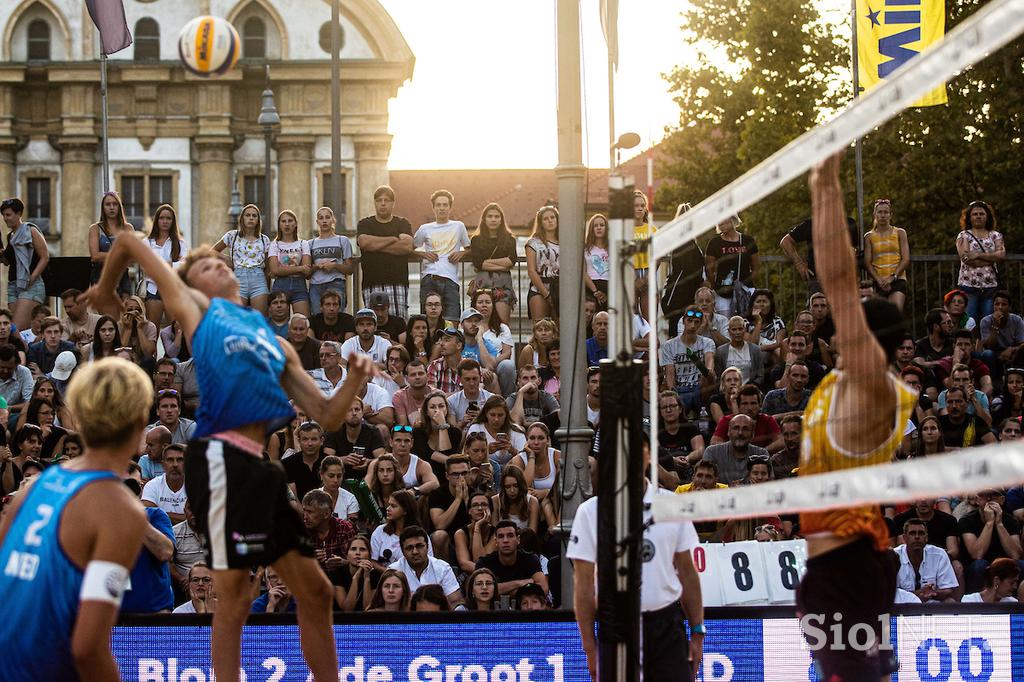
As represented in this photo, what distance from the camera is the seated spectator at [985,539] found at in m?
12.0

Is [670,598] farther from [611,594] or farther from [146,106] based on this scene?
[146,106]

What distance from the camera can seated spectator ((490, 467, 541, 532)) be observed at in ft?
39.8

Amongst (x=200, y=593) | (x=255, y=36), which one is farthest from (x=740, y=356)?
(x=255, y=36)

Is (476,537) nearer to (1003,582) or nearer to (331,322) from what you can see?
(1003,582)

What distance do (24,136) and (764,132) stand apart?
27284 millimetres

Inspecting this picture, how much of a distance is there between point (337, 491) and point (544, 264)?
457 centimetres

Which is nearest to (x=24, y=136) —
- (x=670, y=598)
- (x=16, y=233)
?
(x=16, y=233)

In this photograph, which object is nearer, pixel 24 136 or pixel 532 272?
pixel 532 272

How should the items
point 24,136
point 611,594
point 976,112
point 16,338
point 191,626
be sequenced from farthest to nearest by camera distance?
point 24,136 < point 976,112 < point 16,338 < point 191,626 < point 611,594

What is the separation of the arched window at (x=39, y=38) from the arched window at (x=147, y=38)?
298 cm

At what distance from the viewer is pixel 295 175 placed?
50156 millimetres

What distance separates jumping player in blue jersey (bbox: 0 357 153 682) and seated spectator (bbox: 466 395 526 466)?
8.00 metres

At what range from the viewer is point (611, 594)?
6.82 metres

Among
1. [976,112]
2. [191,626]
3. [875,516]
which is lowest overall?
[191,626]
